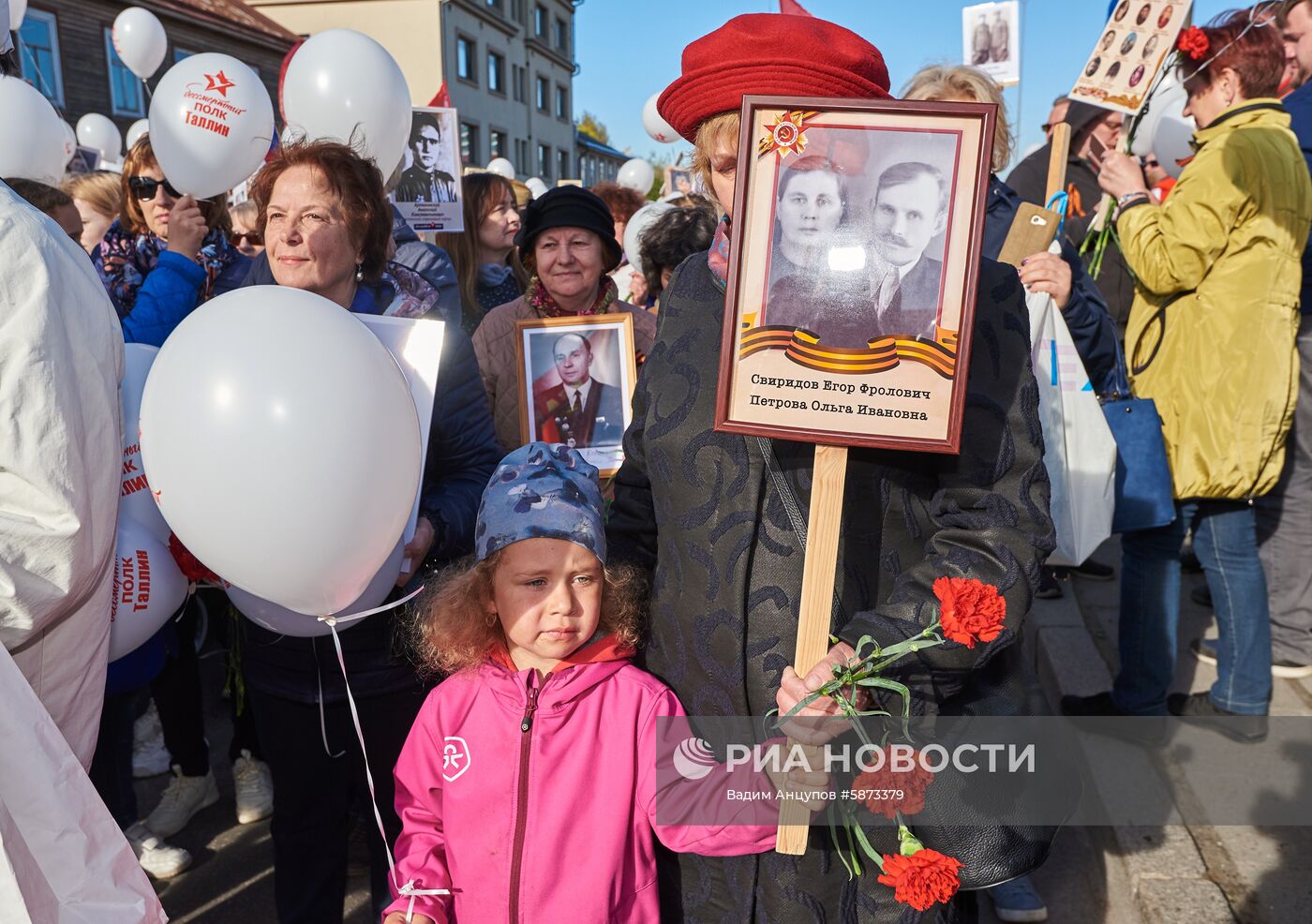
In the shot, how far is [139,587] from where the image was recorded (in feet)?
6.42

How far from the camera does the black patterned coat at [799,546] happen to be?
4.54 ft

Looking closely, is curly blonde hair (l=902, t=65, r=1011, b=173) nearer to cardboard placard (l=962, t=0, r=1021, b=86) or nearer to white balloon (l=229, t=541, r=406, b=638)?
white balloon (l=229, t=541, r=406, b=638)

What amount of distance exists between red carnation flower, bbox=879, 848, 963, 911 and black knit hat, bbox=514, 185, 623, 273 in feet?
7.50

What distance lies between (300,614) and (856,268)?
4.32 feet

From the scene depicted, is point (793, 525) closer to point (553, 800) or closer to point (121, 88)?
point (553, 800)

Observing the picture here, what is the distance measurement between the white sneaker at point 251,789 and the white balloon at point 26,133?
2312 millimetres

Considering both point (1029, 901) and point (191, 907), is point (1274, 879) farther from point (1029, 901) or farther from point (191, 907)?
point (191, 907)

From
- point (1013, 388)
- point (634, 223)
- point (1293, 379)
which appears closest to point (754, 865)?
point (1013, 388)

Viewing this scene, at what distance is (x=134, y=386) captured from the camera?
6.81 ft

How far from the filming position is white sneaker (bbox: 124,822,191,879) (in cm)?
296

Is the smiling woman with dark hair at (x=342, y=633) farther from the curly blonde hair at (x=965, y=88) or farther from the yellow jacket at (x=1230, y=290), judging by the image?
the yellow jacket at (x=1230, y=290)

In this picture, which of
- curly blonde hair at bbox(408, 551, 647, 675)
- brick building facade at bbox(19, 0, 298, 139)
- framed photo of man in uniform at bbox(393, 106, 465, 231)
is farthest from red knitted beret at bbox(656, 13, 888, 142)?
brick building facade at bbox(19, 0, 298, 139)

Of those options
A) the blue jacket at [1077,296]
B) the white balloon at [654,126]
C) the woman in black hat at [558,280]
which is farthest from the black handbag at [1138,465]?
the white balloon at [654,126]

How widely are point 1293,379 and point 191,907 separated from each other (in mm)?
3681
